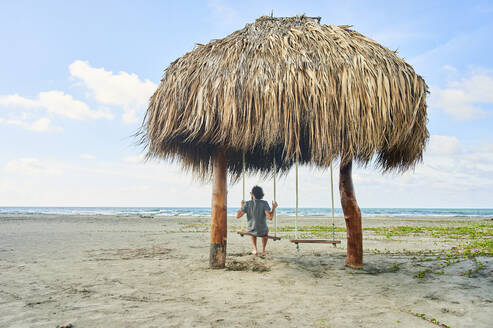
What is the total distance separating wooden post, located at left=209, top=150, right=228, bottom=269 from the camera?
6.28 meters

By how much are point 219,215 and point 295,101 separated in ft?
8.37

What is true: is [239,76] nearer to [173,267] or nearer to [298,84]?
[298,84]

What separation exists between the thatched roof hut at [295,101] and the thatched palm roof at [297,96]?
0.6 inches

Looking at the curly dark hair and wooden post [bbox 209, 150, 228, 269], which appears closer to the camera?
wooden post [bbox 209, 150, 228, 269]

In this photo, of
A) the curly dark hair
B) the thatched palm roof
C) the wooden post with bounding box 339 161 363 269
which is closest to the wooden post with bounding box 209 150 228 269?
the thatched palm roof

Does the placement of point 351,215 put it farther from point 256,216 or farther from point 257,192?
point 257,192

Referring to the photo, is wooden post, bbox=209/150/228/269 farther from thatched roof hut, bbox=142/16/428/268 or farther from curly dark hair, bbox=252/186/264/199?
curly dark hair, bbox=252/186/264/199

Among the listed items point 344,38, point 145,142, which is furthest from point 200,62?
point 344,38

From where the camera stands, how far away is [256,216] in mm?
7289

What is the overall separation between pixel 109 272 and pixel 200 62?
4.23 meters

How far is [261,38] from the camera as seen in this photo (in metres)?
5.88

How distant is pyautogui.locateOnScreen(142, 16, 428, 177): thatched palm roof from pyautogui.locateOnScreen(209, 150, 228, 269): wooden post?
47cm

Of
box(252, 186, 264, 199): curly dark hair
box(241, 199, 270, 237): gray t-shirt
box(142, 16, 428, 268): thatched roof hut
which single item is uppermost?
box(142, 16, 428, 268): thatched roof hut

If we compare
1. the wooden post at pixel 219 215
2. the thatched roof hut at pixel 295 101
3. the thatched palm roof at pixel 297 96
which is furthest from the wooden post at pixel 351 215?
the wooden post at pixel 219 215
